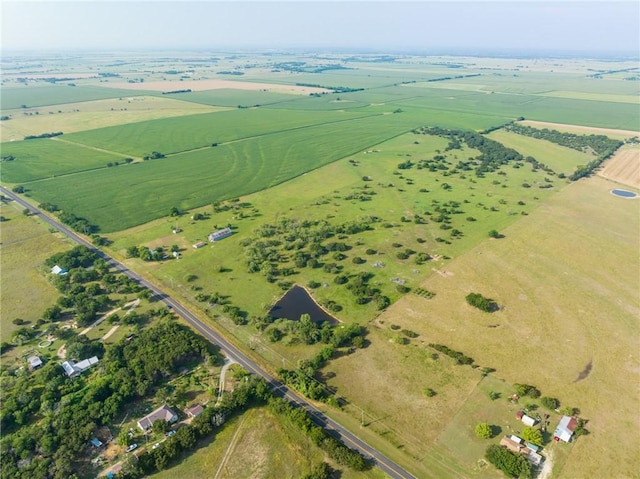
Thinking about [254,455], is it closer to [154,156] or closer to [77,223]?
[77,223]

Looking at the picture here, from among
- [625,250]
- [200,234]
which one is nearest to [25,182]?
[200,234]

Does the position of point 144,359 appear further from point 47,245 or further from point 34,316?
point 47,245

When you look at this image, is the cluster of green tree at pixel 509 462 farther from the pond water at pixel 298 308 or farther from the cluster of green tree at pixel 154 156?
the cluster of green tree at pixel 154 156

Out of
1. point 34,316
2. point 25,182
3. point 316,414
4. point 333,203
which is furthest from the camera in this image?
point 25,182

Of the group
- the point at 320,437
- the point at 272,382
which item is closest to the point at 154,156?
the point at 272,382

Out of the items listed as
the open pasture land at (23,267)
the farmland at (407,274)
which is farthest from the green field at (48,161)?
the open pasture land at (23,267)
